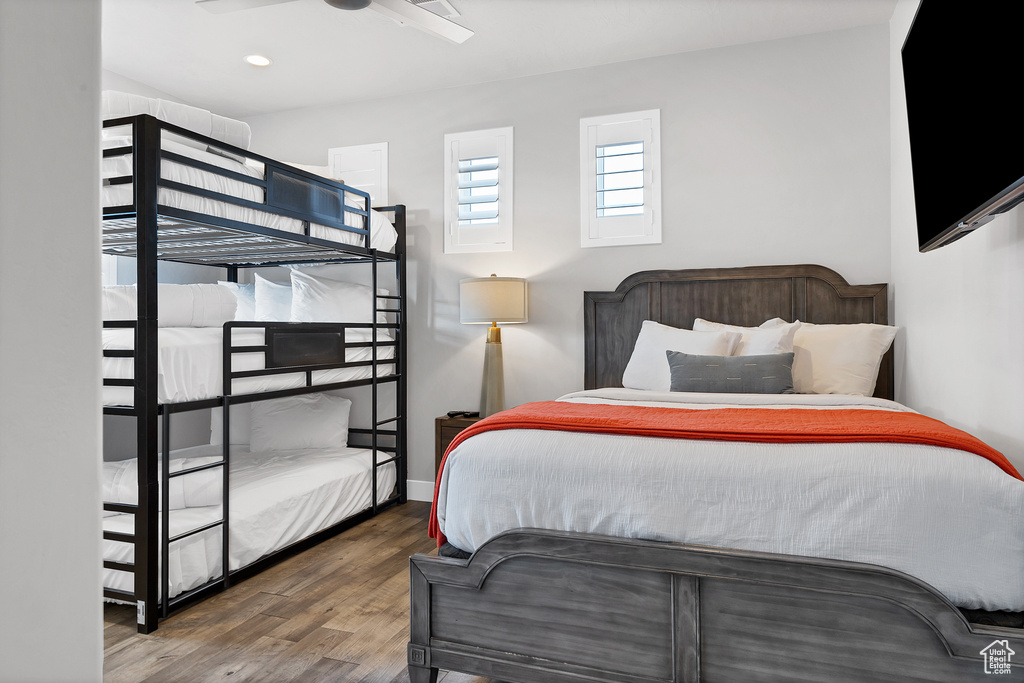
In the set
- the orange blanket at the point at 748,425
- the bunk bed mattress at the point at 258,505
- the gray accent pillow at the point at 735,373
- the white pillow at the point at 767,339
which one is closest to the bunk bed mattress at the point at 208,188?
the bunk bed mattress at the point at 258,505

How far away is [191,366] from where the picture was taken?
8.43 feet

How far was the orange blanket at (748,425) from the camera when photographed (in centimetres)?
162

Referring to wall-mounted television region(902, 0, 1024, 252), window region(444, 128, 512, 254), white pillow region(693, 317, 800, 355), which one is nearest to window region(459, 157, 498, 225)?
window region(444, 128, 512, 254)

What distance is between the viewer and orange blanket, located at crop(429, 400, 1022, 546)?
162 centimetres

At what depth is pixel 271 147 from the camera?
4.62 m

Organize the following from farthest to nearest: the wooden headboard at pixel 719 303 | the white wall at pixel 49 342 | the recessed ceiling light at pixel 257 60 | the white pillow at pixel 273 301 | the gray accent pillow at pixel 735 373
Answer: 1. the white pillow at pixel 273 301
2. the recessed ceiling light at pixel 257 60
3. the wooden headboard at pixel 719 303
4. the gray accent pillow at pixel 735 373
5. the white wall at pixel 49 342

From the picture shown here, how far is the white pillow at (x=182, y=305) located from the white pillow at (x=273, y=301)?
3.06 ft

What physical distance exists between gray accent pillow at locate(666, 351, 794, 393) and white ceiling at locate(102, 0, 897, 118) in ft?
5.92

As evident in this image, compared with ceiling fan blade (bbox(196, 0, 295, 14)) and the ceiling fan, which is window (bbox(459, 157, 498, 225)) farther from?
ceiling fan blade (bbox(196, 0, 295, 14))

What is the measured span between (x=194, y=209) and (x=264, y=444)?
69.7 inches

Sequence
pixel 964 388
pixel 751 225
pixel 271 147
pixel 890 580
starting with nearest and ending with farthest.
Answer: pixel 890 580, pixel 964 388, pixel 751 225, pixel 271 147

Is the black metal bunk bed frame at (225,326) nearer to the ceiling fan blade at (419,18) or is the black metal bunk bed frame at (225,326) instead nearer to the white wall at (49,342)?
the ceiling fan blade at (419,18)

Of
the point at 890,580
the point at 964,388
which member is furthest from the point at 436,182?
the point at 890,580

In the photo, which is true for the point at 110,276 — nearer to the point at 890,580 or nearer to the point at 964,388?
the point at 890,580
